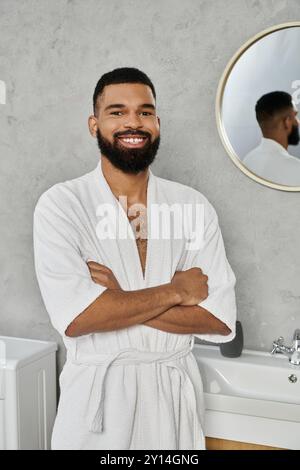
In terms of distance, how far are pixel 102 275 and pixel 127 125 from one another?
446mm

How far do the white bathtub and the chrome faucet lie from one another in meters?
0.02

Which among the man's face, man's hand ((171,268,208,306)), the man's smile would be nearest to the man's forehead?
the man's face

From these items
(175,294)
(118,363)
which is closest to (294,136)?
(175,294)

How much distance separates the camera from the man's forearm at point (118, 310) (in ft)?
4.74

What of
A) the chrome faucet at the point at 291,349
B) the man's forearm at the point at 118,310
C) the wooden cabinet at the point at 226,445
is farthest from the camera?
the chrome faucet at the point at 291,349

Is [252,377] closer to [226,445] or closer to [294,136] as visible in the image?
[226,445]

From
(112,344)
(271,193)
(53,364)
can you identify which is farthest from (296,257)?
(53,364)

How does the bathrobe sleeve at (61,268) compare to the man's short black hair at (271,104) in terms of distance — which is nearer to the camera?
the bathrobe sleeve at (61,268)

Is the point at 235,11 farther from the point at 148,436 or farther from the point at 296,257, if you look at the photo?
the point at 148,436

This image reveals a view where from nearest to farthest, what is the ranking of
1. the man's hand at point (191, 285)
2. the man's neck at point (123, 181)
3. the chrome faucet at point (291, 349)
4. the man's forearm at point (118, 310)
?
the man's forearm at point (118, 310) → the man's hand at point (191, 285) → the man's neck at point (123, 181) → the chrome faucet at point (291, 349)

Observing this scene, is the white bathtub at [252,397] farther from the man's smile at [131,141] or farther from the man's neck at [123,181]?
the man's smile at [131,141]

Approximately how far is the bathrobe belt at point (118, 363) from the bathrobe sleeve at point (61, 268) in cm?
13

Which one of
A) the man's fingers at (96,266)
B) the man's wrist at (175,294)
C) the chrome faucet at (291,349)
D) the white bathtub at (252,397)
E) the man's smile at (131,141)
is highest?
the man's smile at (131,141)

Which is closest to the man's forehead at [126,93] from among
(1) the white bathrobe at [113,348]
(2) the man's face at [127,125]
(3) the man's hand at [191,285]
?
(2) the man's face at [127,125]
